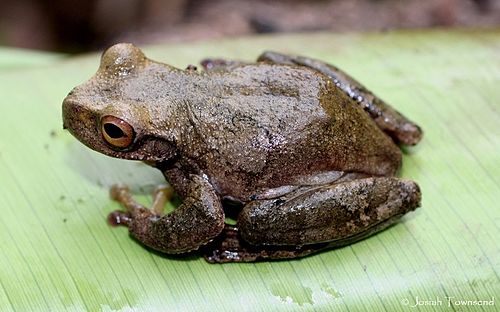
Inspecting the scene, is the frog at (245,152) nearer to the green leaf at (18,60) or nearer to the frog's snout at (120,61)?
the frog's snout at (120,61)

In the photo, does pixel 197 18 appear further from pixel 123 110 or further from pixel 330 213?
pixel 330 213

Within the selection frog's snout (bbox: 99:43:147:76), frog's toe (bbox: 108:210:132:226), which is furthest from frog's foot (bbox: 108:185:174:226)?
frog's snout (bbox: 99:43:147:76)

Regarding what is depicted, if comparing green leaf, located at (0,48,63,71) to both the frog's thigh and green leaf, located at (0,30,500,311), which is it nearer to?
green leaf, located at (0,30,500,311)

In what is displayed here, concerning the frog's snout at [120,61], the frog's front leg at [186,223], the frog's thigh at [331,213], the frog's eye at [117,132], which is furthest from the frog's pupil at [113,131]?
the frog's thigh at [331,213]

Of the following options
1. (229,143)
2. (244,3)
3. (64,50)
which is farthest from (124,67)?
(64,50)

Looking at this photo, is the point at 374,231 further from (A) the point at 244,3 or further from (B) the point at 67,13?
(B) the point at 67,13

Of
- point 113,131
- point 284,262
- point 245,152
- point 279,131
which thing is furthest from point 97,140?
point 284,262
